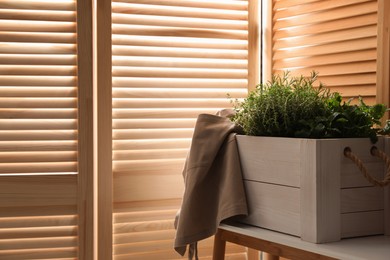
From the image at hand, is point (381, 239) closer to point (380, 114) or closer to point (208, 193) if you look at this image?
point (380, 114)

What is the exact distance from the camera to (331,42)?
1770 millimetres

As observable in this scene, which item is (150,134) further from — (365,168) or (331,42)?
(365,168)

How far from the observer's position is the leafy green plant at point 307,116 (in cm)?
143

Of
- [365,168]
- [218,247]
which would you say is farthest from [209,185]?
[365,168]

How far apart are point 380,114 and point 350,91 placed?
9.8 inches

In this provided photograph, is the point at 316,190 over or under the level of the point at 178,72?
under

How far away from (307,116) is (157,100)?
573 millimetres

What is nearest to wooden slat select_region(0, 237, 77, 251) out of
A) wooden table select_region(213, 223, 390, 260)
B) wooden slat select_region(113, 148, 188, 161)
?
wooden slat select_region(113, 148, 188, 161)

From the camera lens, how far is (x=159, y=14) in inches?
74.4

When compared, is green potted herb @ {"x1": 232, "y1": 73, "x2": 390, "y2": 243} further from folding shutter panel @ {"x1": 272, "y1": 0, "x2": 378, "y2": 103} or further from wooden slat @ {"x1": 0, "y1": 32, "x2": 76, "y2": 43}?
wooden slat @ {"x1": 0, "y1": 32, "x2": 76, "y2": 43}

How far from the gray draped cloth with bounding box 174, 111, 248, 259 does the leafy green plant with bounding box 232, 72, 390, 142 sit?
10 centimetres

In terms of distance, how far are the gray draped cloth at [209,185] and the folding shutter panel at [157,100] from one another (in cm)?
29

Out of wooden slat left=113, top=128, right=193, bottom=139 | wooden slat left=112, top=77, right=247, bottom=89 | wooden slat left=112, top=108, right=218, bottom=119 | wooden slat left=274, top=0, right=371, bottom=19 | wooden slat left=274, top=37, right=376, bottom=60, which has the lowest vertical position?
wooden slat left=113, top=128, right=193, bottom=139

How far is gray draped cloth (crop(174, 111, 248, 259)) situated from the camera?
1550 mm
